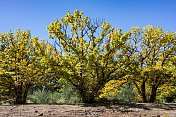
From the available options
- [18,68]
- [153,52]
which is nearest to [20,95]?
[18,68]

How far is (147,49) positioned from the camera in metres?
10.9

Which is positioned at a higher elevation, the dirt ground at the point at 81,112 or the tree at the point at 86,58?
the tree at the point at 86,58

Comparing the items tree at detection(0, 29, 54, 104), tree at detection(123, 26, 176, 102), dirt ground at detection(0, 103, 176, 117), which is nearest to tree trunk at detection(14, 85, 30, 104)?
tree at detection(0, 29, 54, 104)

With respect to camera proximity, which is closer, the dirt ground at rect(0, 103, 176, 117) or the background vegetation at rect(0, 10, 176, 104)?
the dirt ground at rect(0, 103, 176, 117)

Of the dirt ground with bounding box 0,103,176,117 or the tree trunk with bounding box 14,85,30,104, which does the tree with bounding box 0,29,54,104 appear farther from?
the dirt ground with bounding box 0,103,176,117

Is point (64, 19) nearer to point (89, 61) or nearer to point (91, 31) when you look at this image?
point (91, 31)

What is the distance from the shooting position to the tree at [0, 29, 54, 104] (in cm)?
886

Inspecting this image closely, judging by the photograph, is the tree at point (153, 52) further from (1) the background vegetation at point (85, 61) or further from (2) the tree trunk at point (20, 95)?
(2) the tree trunk at point (20, 95)

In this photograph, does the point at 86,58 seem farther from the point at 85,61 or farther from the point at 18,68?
the point at 18,68

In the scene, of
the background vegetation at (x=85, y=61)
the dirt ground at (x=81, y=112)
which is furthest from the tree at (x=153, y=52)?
the dirt ground at (x=81, y=112)

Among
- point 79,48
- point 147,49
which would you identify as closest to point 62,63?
point 79,48

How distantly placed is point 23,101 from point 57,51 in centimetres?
409

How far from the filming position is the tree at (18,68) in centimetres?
886

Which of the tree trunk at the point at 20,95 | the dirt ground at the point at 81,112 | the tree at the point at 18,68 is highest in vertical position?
the tree at the point at 18,68
